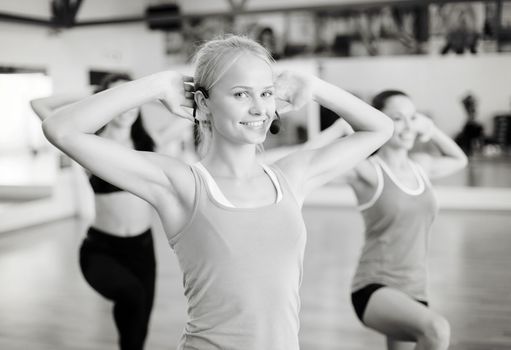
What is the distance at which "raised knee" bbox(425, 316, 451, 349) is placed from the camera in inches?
79.0

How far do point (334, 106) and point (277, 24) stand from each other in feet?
26.9

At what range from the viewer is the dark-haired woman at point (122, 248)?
2.64m

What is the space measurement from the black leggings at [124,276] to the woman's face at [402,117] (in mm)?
1324

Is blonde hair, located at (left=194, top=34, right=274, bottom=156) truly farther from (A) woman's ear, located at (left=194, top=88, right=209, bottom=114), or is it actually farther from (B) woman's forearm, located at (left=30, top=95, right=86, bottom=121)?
(B) woman's forearm, located at (left=30, top=95, right=86, bottom=121)

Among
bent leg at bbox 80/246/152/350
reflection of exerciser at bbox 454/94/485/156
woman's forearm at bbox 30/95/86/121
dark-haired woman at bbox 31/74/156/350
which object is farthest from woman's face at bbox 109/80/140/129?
reflection of exerciser at bbox 454/94/485/156

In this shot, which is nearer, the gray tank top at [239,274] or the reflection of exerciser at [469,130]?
the gray tank top at [239,274]

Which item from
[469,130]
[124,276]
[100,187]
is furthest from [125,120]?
[469,130]

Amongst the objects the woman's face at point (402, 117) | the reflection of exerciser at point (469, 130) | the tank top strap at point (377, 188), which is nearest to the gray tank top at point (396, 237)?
the tank top strap at point (377, 188)

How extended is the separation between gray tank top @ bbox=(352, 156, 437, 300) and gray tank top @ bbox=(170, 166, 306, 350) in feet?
3.32

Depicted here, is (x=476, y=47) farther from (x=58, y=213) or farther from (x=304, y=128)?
(x=58, y=213)

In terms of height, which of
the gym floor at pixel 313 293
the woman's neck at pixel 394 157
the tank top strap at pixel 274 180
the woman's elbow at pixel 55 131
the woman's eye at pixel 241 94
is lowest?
the gym floor at pixel 313 293

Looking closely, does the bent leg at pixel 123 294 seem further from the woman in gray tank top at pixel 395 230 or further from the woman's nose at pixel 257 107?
the woman's nose at pixel 257 107

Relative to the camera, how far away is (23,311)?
4.23 m

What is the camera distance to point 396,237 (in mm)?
2334
